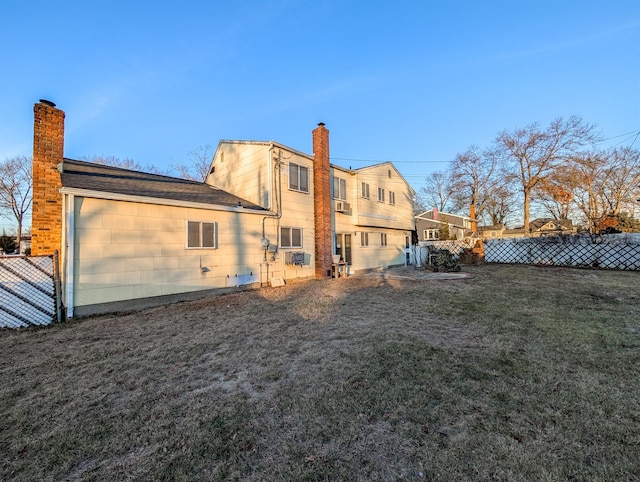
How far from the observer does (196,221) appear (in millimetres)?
7719

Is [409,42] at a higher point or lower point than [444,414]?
higher

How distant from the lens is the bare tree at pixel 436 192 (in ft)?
119

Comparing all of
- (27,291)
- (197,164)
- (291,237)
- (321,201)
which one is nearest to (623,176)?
(321,201)

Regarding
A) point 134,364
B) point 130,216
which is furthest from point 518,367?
point 130,216

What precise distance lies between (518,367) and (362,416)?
6.90 feet

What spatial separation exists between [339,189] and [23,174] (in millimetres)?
30256

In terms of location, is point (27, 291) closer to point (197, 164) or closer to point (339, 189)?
point (339, 189)

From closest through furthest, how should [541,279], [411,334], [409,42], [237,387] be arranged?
[237,387], [411,334], [541,279], [409,42]

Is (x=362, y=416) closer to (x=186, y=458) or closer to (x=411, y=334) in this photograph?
(x=186, y=458)

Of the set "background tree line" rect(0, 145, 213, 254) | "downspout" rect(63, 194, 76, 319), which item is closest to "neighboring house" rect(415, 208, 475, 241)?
"background tree line" rect(0, 145, 213, 254)

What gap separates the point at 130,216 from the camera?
6.55 metres

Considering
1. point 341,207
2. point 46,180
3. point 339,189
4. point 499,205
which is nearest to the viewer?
point 46,180

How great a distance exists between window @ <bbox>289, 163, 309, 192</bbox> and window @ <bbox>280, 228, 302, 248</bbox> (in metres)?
1.59

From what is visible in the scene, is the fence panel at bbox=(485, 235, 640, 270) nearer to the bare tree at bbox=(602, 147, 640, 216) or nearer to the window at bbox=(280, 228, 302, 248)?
the window at bbox=(280, 228, 302, 248)
